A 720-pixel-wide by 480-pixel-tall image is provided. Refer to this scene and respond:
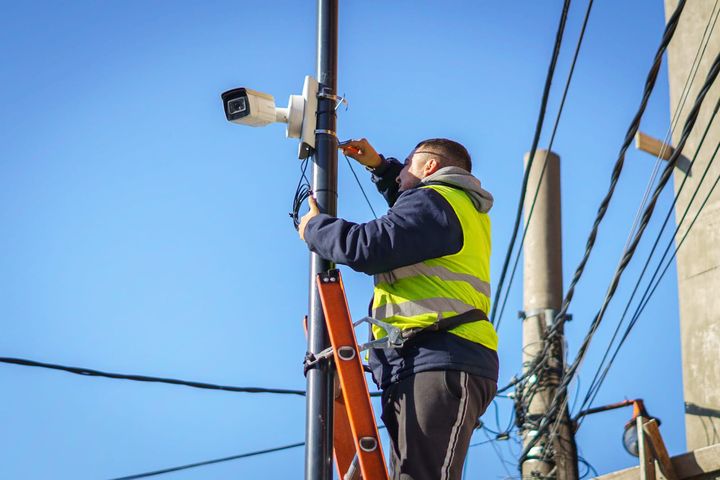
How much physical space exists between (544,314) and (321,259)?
563cm

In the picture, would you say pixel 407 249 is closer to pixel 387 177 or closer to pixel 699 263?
pixel 387 177

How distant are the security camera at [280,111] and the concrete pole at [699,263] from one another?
537 cm

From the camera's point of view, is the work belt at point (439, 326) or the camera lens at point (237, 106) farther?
the camera lens at point (237, 106)

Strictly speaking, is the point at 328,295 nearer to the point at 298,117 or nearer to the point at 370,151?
the point at 298,117

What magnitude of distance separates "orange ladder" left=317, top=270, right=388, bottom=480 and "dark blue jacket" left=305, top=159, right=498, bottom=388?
Answer: 0.50 feet

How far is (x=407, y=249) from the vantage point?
4.56m

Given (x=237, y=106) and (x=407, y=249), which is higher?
(x=237, y=106)

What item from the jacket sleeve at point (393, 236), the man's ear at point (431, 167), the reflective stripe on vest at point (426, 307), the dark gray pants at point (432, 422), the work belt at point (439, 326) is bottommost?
the dark gray pants at point (432, 422)

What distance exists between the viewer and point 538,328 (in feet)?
32.8

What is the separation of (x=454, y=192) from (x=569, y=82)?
3.41 m

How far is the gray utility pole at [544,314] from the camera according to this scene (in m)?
9.48

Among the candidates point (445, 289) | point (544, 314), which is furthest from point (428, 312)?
point (544, 314)

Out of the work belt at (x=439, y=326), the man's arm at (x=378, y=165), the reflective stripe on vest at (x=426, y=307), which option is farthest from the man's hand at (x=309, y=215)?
the man's arm at (x=378, y=165)

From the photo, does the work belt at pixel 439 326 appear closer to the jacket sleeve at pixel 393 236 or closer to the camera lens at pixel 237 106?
the jacket sleeve at pixel 393 236
